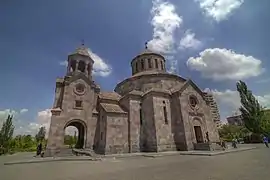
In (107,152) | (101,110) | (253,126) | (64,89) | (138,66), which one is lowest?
(107,152)

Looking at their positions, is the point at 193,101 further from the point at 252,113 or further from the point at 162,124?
the point at 252,113

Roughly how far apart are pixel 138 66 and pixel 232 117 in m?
94.9

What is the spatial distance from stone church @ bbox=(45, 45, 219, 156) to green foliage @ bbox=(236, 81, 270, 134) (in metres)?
12.9

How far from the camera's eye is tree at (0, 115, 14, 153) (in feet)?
105

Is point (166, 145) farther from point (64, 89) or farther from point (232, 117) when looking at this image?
point (232, 117)

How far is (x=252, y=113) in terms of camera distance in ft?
104

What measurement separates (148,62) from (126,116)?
13.1 meters

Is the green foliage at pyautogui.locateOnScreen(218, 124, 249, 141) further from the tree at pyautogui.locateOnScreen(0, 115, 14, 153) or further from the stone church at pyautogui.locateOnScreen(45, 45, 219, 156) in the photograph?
the tree at pyautogui.locateOnScreen(0, 115, 14, 153)

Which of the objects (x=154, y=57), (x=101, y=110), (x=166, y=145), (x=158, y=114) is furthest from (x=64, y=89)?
(x=154, y=57)

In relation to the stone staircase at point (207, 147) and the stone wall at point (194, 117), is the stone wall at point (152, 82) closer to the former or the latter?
the stone wall at point (194, 117)

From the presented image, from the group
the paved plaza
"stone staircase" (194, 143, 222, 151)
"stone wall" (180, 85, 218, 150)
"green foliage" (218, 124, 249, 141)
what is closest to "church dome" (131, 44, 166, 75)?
"stone wall" (180, 85, 218, 150)

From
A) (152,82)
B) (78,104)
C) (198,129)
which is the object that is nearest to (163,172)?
(78,104)

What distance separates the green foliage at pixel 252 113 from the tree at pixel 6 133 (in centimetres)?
4789

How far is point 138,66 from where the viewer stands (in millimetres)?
30859
